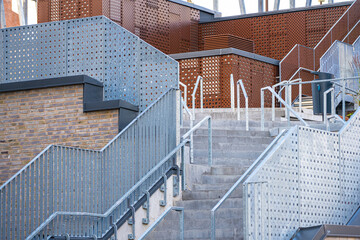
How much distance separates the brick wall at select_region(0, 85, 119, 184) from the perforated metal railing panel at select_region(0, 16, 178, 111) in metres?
0.66

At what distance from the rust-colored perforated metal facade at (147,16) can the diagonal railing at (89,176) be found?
1169cm

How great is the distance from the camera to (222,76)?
64.0 ft

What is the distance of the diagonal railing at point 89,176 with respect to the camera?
9.68 meters

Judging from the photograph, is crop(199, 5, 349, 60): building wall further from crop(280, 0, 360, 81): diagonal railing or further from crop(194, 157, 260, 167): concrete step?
crop(194, 157, 260, 167): concrete step

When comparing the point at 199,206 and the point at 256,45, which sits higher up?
the point at 256,45

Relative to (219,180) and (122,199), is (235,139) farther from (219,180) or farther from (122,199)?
(122,199)

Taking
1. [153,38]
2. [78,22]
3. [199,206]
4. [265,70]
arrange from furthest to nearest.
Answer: [153,38] → [265,70] → [78,22] → [199,206]

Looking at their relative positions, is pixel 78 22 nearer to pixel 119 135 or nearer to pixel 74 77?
pixel 74 77

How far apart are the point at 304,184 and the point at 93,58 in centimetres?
512

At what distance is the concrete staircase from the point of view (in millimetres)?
9633

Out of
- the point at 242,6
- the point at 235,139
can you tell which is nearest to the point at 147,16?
the point at 242,6

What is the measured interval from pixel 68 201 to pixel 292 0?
2334 centimetres

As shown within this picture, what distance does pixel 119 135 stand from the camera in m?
11.0

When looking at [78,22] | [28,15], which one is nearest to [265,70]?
[78,22]
